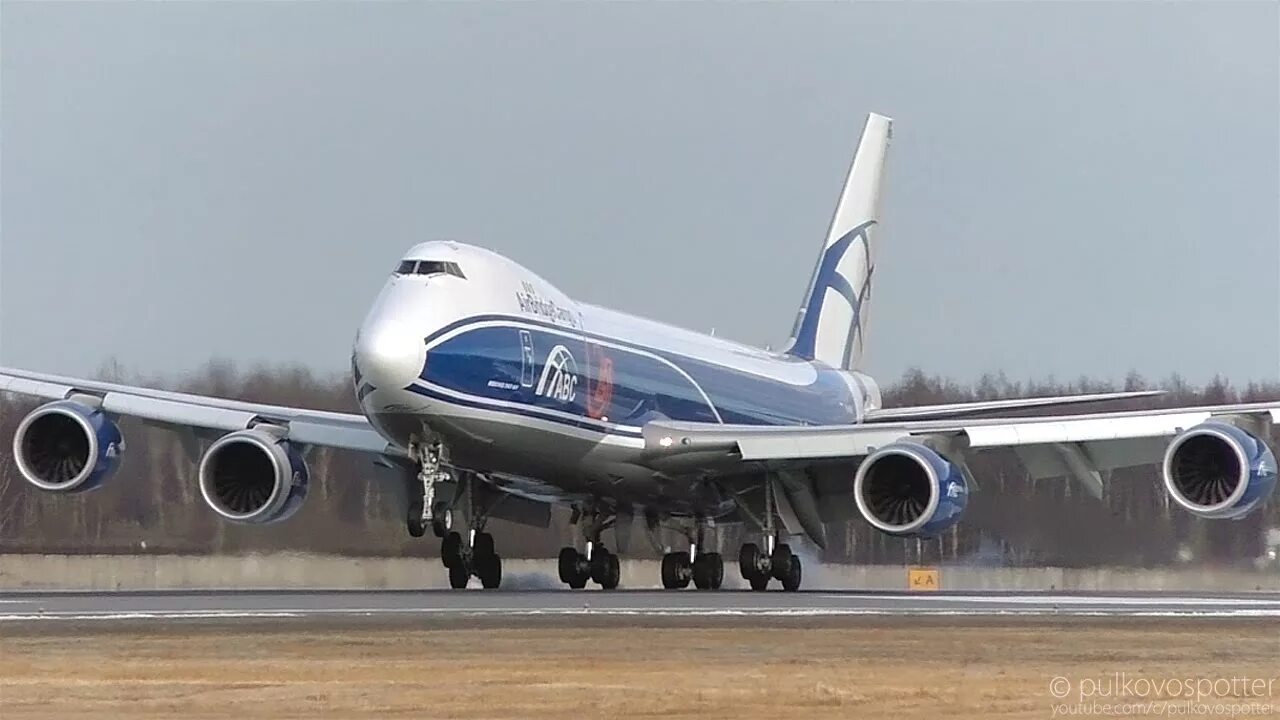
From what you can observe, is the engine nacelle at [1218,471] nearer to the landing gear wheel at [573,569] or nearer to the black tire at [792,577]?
the black tire at [792,577]

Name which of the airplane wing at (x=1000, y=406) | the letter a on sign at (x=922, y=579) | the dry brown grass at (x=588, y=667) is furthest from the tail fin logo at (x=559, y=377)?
the letter a on sign at (x=922, y=579)

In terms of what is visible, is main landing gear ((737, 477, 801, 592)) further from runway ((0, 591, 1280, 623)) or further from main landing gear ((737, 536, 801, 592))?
runway ((0, 591, 1280, 623))

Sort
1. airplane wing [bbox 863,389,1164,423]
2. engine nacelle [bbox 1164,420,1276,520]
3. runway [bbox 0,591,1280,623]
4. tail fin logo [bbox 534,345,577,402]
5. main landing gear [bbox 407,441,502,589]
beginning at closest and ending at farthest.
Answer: runway [bbox 0,591,1280,623] → engine nacelle [bbox 1164,420,1276,520] → tail fin logo [bbox 534,345,577,402] → main landing gear [bbox 407,441,502,589] → airplane wing [bbox 863,389,1164,423]

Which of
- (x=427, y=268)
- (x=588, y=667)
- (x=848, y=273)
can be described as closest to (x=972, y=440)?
(x=427, y=268)

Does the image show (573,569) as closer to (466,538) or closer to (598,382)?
(466,538)

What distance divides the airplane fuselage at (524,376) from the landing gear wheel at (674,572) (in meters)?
0.82

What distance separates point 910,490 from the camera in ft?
105

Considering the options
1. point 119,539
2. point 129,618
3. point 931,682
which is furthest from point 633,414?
point 931,682

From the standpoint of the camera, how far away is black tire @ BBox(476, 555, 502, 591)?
3344 centimetres

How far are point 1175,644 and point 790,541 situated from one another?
1922cm

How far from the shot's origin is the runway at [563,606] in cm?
2283

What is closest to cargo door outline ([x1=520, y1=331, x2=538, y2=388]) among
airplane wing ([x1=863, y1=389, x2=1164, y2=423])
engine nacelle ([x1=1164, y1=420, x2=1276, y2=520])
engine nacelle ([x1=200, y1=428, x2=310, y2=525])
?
engine nacelle ([x1=200, y1=428, x2=310, y2=525])

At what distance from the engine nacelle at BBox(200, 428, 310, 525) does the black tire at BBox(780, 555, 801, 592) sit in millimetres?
7565

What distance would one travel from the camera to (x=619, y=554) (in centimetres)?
3700
